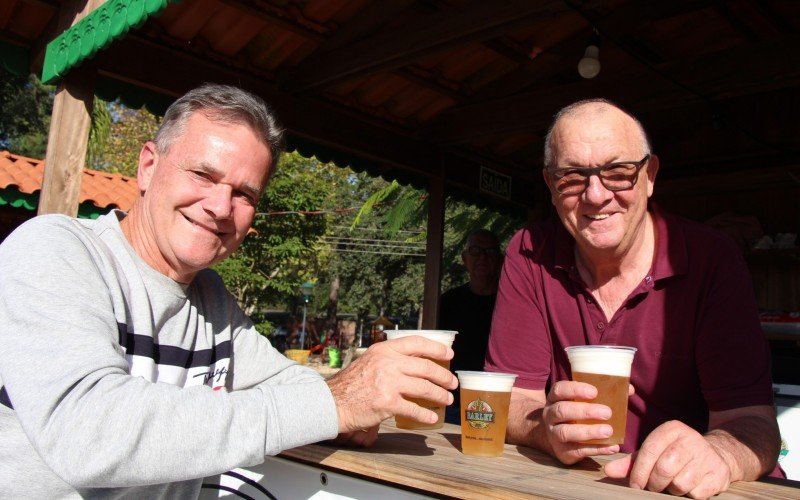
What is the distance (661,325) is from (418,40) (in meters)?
2.69

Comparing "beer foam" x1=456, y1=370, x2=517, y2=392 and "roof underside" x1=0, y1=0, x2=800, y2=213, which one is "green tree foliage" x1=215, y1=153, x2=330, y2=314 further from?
"beer foam" x1=456, y1=370, x2=517, y2=392

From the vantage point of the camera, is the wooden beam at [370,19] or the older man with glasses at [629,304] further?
the wooden beam at [370,19]

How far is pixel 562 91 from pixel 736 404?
3.65 metres

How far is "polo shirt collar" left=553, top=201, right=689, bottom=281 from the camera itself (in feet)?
6.24

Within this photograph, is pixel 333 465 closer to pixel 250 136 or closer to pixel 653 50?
pixel 250 136

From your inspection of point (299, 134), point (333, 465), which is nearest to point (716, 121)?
point (299, 134)

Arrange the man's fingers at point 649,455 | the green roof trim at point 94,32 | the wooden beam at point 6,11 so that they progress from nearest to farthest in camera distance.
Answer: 1. the man's fingers at point 649,455
2. the green roof trim at point 94,32
3. the wooden beam at point 6,11

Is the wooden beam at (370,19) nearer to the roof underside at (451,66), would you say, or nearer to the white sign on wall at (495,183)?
the roof underside at (451,66)

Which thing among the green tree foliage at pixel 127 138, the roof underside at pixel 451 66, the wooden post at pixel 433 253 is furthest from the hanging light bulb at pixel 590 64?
the green tree foliage at pixel 127 138

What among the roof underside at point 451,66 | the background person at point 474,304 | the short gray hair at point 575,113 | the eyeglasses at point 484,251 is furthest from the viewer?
the eyeglasses at point 484,251

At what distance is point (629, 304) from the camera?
1950 millimetres

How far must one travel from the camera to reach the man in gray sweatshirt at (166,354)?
1.11 metres

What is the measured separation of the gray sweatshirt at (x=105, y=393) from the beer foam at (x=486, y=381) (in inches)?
13.0

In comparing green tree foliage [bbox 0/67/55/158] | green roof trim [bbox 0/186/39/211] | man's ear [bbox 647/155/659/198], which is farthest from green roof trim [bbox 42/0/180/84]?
green tree foliage [bbox 0/67/55/158]
